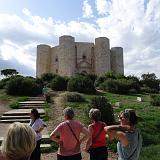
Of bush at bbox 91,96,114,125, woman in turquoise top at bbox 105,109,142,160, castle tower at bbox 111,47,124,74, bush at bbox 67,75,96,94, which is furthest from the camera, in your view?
castle tower at bbox 111,47,124,74

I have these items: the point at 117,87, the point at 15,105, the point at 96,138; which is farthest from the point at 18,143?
the point at 117,87

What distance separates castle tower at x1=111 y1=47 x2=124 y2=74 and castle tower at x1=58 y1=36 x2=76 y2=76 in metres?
8.18

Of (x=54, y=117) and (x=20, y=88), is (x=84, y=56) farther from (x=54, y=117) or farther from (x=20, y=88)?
(x=54, y=117)

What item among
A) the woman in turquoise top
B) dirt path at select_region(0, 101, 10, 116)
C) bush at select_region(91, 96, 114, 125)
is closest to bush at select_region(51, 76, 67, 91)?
dirt path at select_region(0, 101, 10, 116)

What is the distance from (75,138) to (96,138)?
17.8 inches

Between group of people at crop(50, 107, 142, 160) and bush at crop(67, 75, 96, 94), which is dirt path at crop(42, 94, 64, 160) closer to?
group of people at crop(50, 107, 142, 160)

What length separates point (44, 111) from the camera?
1627cm

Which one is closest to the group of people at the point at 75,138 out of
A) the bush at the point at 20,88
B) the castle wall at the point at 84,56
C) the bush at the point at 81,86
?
Result: the bush at the point at 20,88

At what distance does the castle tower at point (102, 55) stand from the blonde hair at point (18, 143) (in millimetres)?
56683

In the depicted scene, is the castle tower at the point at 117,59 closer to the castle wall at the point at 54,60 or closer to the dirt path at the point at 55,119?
the castle wall at the point at 54,60

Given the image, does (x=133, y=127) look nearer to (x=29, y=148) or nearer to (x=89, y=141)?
(x=89, y=141)

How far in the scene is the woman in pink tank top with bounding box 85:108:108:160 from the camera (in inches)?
248

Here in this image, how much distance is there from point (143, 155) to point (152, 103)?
12.0m

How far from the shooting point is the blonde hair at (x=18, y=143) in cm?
270
